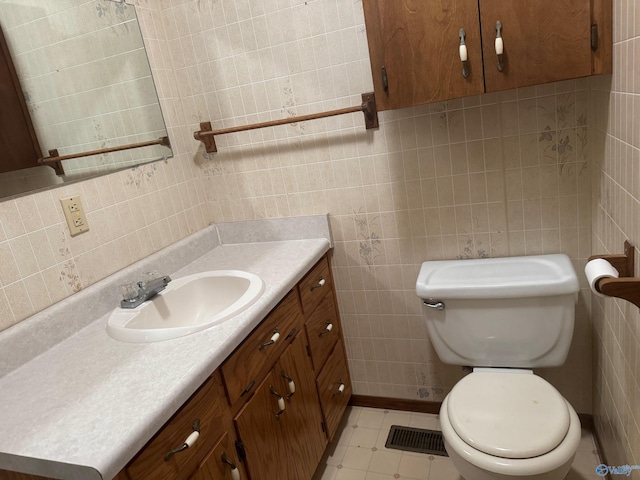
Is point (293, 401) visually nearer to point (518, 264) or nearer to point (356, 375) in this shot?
point (356, 375)

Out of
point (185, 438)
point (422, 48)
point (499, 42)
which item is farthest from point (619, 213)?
point (185, 438)

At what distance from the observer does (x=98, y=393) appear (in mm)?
893

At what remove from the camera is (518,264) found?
4.97 feet

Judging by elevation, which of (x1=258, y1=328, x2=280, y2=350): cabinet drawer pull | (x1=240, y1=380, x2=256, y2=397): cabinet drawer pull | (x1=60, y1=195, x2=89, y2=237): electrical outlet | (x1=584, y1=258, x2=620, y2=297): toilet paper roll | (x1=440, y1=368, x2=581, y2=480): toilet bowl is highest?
(x1=60, y1=195, x2=89, y2=237): electrical outlet

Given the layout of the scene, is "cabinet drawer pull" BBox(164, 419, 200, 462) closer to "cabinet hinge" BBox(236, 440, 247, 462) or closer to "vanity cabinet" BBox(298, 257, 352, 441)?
"cabinet hinge" BBox(236, 440, 247, 462)

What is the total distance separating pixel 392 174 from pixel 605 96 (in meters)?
0.69

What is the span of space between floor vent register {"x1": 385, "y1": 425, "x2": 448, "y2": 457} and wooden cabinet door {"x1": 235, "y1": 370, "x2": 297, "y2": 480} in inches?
22.4

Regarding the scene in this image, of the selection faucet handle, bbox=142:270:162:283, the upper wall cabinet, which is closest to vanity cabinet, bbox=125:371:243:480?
faucet handle, bbox=142:270:162:283

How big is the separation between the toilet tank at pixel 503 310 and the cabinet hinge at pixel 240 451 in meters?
0.74

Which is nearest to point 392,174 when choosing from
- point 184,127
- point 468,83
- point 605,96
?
point 468,83

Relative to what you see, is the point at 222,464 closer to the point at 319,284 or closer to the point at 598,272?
the point at 319,284

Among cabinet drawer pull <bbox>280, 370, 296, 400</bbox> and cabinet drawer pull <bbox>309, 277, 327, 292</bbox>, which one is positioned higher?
cabinet drawer pull <bbox>309, 277, 327, 292</bbox>

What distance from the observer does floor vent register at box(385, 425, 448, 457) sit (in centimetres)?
168

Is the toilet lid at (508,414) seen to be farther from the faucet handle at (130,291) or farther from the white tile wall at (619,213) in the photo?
the faucet handle at (130,291)
